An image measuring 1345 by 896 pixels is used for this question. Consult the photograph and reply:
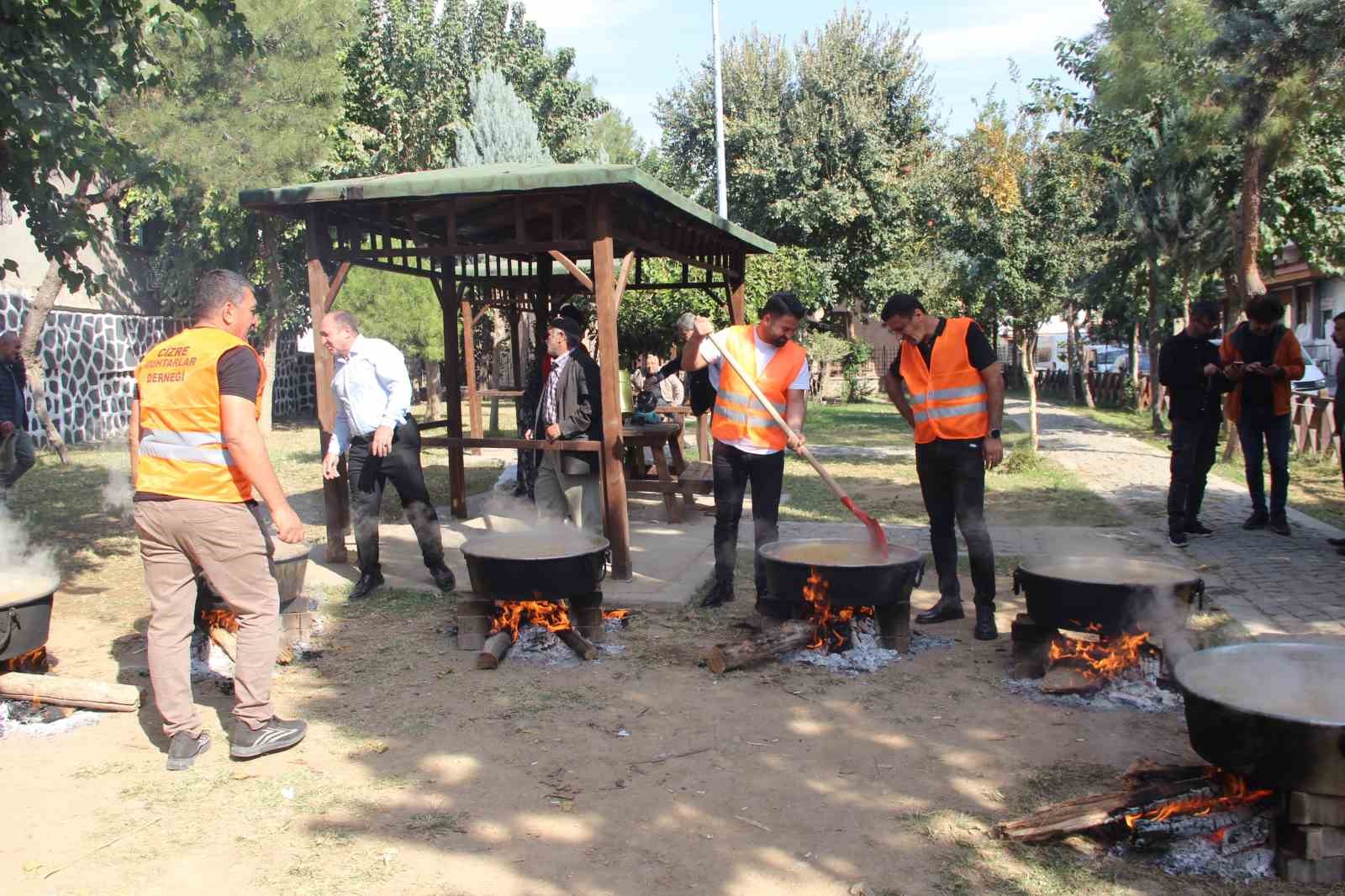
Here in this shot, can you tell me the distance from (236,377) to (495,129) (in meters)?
21.2

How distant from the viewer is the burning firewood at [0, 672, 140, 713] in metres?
4.37

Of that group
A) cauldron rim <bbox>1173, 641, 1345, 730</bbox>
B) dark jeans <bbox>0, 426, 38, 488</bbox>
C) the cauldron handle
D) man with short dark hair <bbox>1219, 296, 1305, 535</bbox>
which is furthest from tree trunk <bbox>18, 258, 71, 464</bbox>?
cauldron rim <bbox>1173, 641, 1345, 730</bbox>

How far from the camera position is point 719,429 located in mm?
5848

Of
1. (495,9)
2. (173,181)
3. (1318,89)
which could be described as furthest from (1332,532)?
(495,9)

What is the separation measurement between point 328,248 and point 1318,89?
872cm

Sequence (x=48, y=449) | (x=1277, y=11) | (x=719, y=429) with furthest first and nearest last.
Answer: (x=48, y=449) → (x=1277, y=11) → (x=719, y=429)

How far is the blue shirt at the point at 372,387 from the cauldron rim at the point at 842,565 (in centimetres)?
240

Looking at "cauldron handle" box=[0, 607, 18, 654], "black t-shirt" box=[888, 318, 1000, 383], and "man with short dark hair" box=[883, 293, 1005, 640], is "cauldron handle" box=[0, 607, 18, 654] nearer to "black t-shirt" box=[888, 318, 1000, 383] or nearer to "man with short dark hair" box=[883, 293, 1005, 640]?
"man with short dark hair" box=[883, 293, 1005, 640]

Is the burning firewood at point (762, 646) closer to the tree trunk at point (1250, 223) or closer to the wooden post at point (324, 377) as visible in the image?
the wooden post at point (324, 377)

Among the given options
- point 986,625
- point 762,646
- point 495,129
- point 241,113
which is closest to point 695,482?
point 986,625

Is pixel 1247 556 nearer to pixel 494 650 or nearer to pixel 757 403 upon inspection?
pixel 757 403

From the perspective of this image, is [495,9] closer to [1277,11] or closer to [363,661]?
[1277,11]

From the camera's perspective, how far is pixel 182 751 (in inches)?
153

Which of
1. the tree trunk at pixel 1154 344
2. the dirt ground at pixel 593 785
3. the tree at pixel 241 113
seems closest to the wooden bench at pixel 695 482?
the dirt ground at pixel 593 785
